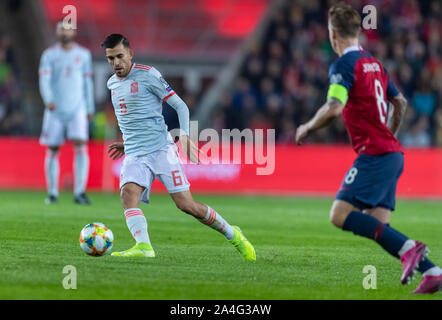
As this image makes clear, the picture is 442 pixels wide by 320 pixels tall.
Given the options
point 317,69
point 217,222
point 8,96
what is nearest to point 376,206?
point 217,222

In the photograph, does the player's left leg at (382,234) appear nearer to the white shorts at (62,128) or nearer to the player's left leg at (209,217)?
the player's left leg at (209,217)

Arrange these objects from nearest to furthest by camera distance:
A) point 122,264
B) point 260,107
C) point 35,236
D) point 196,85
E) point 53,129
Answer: point 122,264 → point 35,236 → point 53,129 → point 260,107 → point 196,85

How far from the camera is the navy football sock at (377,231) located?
609 cm

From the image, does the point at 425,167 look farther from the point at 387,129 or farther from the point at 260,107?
the point at 387,129

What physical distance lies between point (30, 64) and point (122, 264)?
1643 centimetres

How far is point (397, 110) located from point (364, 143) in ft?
1.97

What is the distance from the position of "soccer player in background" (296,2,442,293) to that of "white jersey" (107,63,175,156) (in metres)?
2.04

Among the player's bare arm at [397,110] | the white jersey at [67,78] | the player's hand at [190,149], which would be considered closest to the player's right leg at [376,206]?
the player's bare arm at [397,110]

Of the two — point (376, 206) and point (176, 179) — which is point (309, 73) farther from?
point (376, 206)

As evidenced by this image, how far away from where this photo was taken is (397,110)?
22.5 feet

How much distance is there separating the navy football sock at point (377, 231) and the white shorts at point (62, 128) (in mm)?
8086

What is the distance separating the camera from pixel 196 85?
91.2 ft

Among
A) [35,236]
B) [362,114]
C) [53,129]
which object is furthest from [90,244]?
[53,129]

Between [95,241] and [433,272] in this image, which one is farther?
[95,241]
